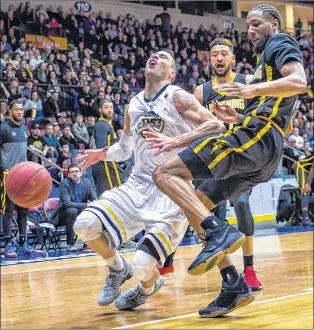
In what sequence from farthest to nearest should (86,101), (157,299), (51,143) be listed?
(86,101), (51,143), (157,299)

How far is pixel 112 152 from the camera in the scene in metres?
4.76

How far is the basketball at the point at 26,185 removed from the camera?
5781mm

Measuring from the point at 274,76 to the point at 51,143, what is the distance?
8.16m

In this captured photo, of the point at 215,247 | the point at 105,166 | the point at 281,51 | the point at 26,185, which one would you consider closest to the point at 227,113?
the point at 281,51

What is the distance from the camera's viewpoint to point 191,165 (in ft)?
12.0

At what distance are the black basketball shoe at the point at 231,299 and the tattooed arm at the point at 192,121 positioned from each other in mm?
Answer: 853

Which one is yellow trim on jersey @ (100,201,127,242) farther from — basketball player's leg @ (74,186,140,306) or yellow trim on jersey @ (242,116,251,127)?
yellow trim on jersey @ (242,116,251,127)

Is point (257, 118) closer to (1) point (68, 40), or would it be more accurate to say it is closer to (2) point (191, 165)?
(2) point (191, 165)

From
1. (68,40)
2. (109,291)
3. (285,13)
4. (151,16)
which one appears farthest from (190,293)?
(285,13)

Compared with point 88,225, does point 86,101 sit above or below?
below

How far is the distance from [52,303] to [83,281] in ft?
4.14

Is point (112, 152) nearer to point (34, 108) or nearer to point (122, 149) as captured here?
point (122, 149)

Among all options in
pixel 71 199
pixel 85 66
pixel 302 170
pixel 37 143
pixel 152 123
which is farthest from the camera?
pixel 85 66

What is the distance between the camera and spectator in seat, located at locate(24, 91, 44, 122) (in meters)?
12.5
